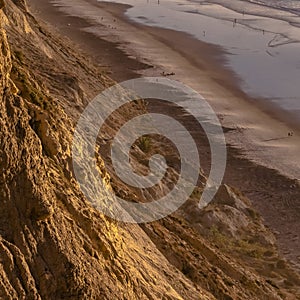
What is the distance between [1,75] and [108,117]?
14.1m

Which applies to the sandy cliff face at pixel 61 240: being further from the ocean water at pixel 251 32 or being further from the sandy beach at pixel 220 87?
the ocean water at pixel 251 32

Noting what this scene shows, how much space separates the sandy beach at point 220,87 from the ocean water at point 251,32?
1453 millimetres

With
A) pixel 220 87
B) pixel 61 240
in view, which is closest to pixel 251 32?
pixel 220 87

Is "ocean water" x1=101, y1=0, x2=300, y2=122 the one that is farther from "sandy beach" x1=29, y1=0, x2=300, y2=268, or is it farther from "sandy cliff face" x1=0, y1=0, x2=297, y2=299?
"sandy cliff face" x1=0, y1=0, x2=297, y2=299

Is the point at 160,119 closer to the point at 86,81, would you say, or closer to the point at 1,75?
the point at 86,81

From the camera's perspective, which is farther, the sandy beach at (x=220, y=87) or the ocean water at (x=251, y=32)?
the ocean water at (x=251, y=32)

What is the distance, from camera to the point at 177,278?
12711 mm

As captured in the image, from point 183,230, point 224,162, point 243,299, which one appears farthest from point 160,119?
point 243,299

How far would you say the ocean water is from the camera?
42625 millimetres

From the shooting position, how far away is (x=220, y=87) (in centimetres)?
4181

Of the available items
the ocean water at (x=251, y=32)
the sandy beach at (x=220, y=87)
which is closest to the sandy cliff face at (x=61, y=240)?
the sandy beach at (x=220, y=87)

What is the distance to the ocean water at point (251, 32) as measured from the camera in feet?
140

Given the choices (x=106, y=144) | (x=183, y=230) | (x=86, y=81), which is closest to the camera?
(x=183, y=230)

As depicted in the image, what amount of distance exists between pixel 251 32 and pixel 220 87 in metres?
21.6
